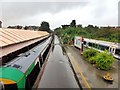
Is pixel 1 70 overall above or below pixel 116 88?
above

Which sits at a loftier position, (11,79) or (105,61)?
(11,79)

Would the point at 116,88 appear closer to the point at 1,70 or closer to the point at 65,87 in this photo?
the point at 65,87

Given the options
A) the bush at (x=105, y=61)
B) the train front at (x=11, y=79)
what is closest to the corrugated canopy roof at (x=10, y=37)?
the train front at (x=11, y=79)

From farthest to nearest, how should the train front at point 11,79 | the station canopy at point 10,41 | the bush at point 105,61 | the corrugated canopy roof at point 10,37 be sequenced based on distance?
the bush at point 105,61, the corrugated canopy roof at point 10,37, the station canopy at point 10,41, the train front at point 11,79

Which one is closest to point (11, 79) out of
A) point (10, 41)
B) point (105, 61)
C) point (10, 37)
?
point (10, 41)

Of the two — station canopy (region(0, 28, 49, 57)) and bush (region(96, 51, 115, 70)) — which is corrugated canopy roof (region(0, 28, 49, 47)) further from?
bush (region(96, 51, 115, 70))

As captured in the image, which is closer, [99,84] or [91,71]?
[99,84]

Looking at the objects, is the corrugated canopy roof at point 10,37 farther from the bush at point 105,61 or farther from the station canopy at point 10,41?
the bush at point 105,61

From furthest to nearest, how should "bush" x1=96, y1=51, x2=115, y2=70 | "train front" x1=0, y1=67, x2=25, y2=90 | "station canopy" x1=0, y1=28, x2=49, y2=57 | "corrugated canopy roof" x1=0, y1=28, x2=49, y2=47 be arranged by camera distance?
"bush" x1=96, y1=51, x2=115, y2=70 < "corrugated canopy roof" x1=0, y1=28, x2=49, y2=47 < "station canopy" x1=0, y1=28, x2=49, y2=57 < "train front" x1=0, y1=67, x2=25, y2=90

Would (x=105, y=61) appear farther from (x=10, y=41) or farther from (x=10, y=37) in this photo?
(x=10, y=41)

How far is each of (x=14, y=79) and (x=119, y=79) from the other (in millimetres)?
9254

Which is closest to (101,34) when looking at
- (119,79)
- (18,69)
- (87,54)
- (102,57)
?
(87,54)

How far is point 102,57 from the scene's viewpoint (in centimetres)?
1529

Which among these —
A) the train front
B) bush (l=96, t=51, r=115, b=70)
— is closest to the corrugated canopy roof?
the train front
